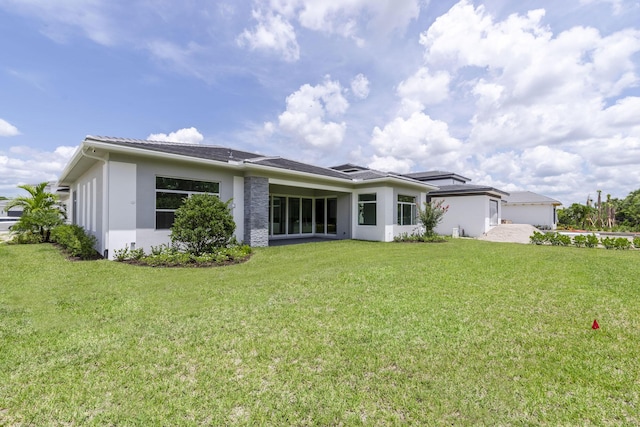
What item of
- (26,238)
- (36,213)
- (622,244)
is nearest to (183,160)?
(36,213)

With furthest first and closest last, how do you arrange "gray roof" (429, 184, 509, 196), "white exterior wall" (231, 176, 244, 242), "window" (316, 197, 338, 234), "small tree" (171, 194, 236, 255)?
1. "gray roof" (429, 184, 509, 196)
2. "window" (316, 197, 338, 234)
3. "white exterior wall" (231, 176, 244, 242)
4. "small tree" (171, 194, 236, 255)

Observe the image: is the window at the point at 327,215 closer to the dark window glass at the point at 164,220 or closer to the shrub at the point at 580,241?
the dark window glass at the point at 164,220

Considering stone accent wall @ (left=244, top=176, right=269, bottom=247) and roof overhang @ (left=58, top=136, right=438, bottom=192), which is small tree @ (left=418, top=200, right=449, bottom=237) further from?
stone accent wall @ (left=244, top=176, right=269, bottom=247)

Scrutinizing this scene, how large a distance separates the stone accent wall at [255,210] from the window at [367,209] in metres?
6.78

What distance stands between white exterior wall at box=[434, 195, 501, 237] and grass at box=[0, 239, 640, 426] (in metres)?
15.2

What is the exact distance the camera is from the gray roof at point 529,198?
28.6 meters

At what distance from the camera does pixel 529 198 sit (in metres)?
30.5

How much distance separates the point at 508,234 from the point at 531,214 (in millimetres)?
12805

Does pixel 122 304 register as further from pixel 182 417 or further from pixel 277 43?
pixel 277 43

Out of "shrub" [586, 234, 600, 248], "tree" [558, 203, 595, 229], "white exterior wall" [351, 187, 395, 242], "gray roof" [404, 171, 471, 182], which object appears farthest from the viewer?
"tree" [558, 203, 595, 229]

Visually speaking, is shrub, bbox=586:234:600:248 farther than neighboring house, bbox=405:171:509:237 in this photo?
No

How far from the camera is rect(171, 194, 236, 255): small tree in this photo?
31.1 ft

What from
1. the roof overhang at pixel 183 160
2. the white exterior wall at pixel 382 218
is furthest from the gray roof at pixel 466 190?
the white exterior wall at pixel 382 218

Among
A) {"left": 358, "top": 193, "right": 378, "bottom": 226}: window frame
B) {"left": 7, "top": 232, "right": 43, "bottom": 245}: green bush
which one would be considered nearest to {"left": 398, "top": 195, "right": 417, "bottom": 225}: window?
{"left": 358, "top": 193, "right": 378, "bottom": 226}: window frame
